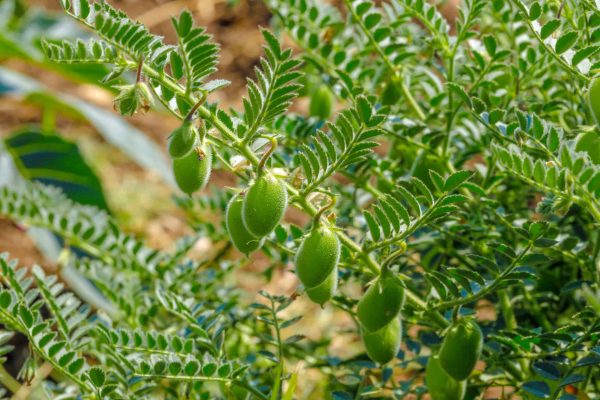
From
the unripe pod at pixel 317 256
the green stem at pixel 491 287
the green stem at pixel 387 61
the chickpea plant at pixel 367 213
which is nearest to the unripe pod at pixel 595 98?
the chickpea plant at pixel 367 213

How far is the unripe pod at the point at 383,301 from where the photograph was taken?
734 mm

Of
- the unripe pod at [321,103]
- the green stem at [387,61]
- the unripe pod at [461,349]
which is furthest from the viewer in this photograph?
the unripe pod at [321,103]

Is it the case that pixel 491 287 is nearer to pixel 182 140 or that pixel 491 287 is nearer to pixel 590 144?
pixel 590 144

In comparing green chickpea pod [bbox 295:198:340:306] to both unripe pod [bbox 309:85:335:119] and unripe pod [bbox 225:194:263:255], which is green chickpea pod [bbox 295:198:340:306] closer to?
unripe pod [bbox 225:194:263:255]

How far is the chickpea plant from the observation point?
2.30 feet

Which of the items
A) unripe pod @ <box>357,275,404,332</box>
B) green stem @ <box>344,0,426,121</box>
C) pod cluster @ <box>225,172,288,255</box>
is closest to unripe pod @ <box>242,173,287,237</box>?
pod cluster @ <box>225,172,288,255</box>

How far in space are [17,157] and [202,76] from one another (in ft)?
6.73

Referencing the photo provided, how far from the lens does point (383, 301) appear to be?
74cm

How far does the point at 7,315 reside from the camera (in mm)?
885

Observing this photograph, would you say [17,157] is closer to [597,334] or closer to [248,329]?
[248,329]

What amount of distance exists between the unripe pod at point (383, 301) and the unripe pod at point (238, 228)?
4.3 inches

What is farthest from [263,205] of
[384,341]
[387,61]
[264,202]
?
[387,61]

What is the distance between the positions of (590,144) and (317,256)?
0.27 m

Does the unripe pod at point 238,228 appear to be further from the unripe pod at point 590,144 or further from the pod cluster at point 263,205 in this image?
the unripe pod at point 590,144
